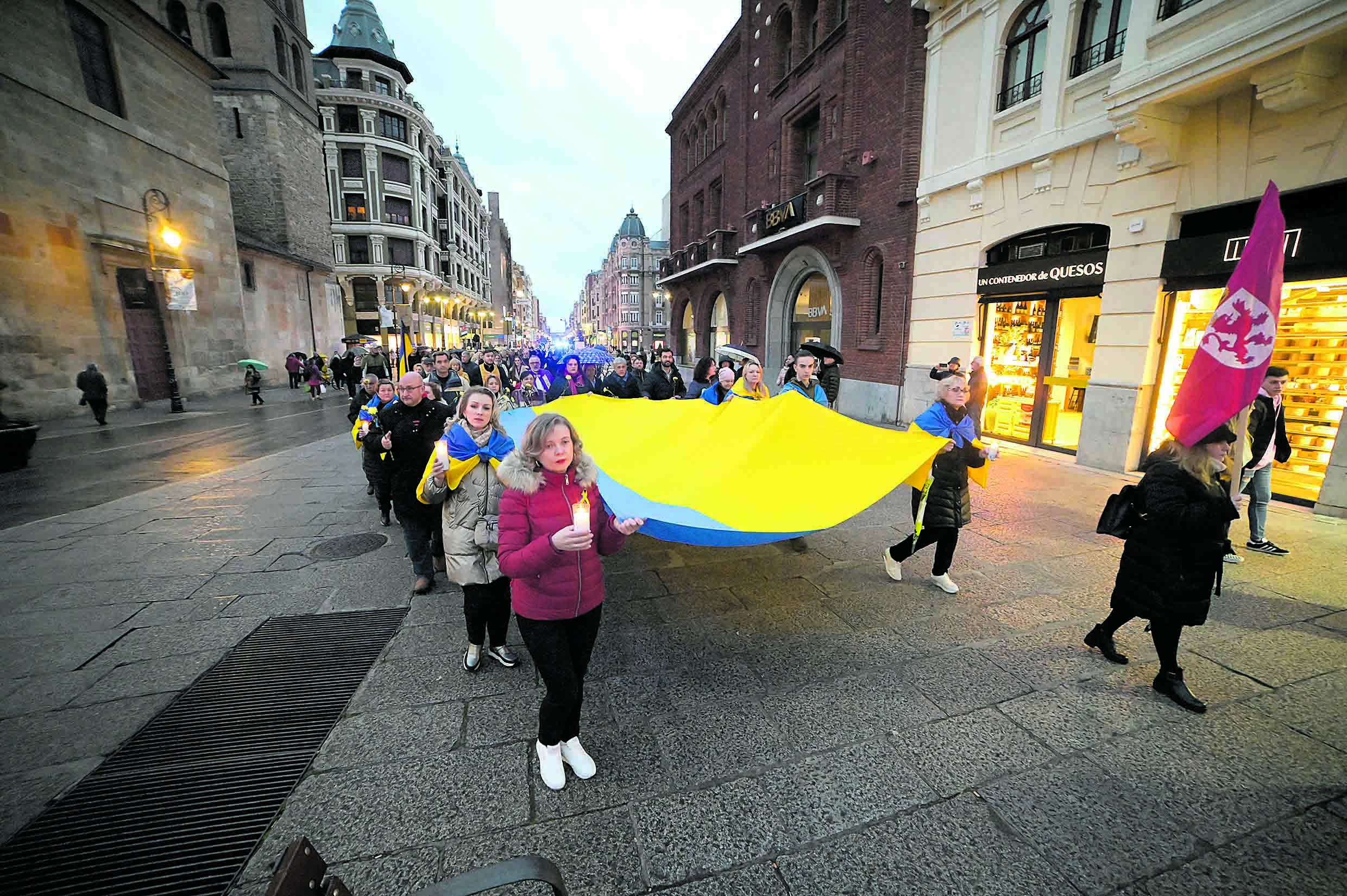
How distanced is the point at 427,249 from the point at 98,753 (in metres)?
54.5

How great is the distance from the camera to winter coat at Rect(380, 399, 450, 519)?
484 centimetres

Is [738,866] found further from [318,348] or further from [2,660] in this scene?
[318,348]

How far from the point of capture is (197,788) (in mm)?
2793

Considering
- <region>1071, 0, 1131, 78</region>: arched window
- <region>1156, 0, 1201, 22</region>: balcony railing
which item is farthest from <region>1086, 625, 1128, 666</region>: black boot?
<region>1071, 0, 1131, 78</region>: arched window

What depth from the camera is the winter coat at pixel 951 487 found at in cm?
455

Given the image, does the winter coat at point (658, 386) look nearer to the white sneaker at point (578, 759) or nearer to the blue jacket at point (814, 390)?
the blue jacket at point (814, 390)

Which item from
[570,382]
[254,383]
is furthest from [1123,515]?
[254,383]

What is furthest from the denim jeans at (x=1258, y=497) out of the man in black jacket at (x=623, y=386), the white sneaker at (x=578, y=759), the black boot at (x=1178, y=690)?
the man in black jacket at (x=623, y=386)

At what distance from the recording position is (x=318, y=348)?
28.9 metres

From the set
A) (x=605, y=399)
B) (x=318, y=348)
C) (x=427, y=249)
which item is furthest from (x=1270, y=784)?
(x=427, y=249)

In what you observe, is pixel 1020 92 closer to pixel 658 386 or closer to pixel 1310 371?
pixel 1310 371

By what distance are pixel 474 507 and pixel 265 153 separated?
3255 cm

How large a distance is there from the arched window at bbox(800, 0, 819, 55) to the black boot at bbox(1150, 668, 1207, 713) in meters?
19.8

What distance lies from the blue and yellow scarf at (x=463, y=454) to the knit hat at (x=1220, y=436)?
4.46 meters
